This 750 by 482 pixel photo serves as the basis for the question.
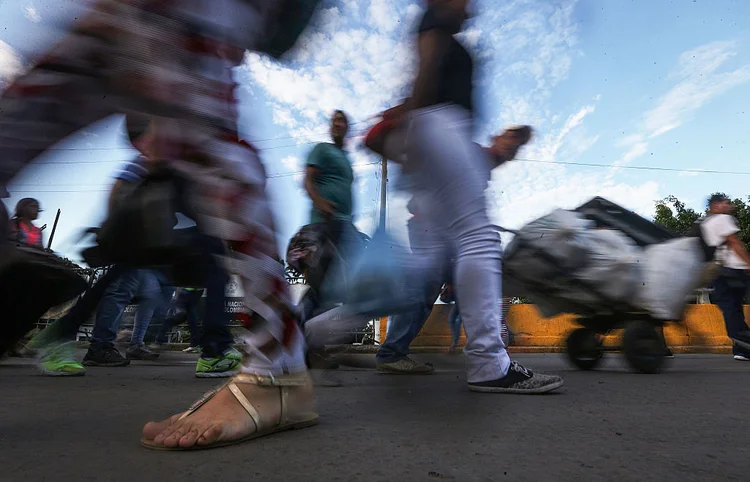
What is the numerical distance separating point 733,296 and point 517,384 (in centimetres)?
475

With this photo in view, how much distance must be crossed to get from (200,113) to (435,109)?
2.92 ft

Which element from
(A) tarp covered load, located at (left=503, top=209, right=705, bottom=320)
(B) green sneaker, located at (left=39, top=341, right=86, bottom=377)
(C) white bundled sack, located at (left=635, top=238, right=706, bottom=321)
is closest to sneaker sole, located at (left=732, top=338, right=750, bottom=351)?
(A) tarp covered load, located at (left=503, top=209, right=705, bottom=320)

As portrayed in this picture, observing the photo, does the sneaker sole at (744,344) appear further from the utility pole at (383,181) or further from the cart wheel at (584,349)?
the utility pole at (383,181)

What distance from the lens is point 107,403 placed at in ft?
7.47

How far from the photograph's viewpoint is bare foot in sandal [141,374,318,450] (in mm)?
1375

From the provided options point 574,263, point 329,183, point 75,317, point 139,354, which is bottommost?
point 139,354

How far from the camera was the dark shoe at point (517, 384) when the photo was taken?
2.39 metres

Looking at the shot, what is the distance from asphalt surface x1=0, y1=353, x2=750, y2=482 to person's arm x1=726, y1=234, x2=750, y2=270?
11.7 feet

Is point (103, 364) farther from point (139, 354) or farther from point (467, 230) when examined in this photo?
point (467, 230)

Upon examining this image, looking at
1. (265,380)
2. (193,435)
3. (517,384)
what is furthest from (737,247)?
(193,435)

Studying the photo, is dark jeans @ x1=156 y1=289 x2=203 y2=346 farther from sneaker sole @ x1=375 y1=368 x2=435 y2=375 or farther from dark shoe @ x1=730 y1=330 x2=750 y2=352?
dark shoe @ x1=730 y1=330 x2=750 y2=352

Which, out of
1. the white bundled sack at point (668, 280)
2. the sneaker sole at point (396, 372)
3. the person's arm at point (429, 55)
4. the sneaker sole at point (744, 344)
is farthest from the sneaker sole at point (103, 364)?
the sneaker sole at point (744, 344)

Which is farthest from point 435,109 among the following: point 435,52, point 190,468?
point 190,468

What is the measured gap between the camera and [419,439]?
1.50m
